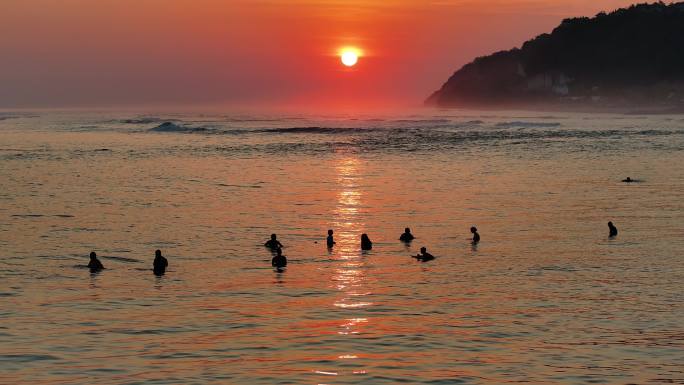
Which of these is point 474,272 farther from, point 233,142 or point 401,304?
point 233,142

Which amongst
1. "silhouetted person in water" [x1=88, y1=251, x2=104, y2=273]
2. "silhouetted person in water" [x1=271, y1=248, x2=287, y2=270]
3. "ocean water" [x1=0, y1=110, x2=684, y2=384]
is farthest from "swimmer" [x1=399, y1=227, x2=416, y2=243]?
"silhouetted person in water" [x1=88, y1=251, x2=104, y2=273]

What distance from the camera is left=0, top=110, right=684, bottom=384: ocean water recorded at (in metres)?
17.3

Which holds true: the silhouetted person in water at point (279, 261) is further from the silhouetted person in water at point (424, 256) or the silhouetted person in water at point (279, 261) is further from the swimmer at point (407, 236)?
the swimmer at point (407, 236)

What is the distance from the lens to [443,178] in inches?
2265

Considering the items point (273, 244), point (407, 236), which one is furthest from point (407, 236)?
point (273, 244)

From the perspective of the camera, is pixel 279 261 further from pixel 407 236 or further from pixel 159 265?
pixel 407 236

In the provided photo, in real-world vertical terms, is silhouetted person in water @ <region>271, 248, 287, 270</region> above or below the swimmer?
below

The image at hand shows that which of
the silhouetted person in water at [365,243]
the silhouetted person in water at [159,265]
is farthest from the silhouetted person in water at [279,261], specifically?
the silhouetted person in water at [365,243]

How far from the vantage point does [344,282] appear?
24.9m

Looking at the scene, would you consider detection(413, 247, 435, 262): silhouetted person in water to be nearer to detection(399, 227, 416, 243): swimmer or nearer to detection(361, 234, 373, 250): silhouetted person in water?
detection(361, 234, 373, 250): silhouetted person in water

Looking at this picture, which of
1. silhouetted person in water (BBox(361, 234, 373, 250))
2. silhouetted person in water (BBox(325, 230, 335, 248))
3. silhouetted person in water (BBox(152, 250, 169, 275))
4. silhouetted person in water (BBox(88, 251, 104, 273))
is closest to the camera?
silhouetted person in water (BBox(152, 250, 169, 275))

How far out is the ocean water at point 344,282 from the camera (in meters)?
17.3

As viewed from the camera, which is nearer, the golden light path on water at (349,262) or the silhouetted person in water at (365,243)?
the golden light path on water at (349,262)

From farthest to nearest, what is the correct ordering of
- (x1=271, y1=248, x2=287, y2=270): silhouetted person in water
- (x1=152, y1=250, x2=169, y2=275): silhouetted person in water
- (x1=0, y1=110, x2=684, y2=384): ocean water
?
(x1=271, y1=248, x2=287, y2=270): silhouetted person in water < (x1=152, y1=250, x2=169, y2=275): silhouetted person in water < (x1=0, y1=110, x2=684, y2=384): ocean water
